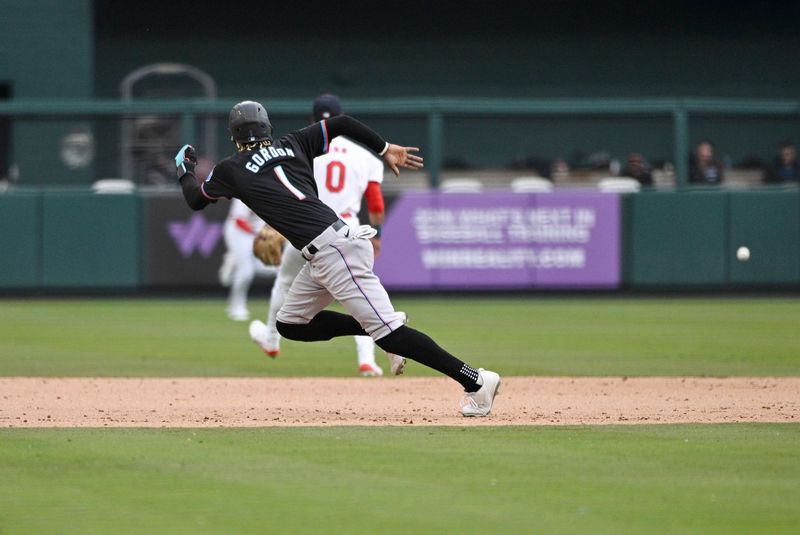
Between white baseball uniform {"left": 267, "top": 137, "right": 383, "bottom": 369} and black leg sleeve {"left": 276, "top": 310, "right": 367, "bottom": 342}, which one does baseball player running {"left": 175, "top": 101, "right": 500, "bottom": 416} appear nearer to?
black leg sleeve {"left": 276, "top": 310, "right": 367, "bottom": 342}

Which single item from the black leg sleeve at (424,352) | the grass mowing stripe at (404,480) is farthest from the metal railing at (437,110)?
the grass mowing stripe at (404,480)

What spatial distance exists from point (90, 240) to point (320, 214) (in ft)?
34.0

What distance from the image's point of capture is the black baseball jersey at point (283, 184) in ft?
22.9

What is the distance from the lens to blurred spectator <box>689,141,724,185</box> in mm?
17484

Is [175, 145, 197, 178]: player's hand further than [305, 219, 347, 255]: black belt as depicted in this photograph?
Yes

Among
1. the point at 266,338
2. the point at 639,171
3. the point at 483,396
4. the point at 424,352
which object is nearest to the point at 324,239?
the point at 424,352

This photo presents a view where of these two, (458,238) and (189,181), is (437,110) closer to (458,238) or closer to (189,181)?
(458,238)

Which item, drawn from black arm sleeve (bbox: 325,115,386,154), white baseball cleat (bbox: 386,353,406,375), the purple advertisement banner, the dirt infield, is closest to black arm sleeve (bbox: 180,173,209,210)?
black arm sleeve (bbox: 325,115,386,154)

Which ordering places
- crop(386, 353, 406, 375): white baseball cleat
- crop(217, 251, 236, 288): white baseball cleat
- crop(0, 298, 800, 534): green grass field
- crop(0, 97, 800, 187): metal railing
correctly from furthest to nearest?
crop(0, 97, 800, 187): metal railing
crop(217, 251, 236, 288): white baseball cleat
crop(386, 353, 406, 375): white baseball cleat
crop(0, 298, 800, 534): green grass field

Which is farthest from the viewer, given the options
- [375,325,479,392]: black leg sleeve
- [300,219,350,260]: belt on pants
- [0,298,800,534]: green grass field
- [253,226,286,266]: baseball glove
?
[253,226,286,266]: baseball glove

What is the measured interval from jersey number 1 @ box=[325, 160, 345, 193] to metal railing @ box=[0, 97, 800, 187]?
25.7 ft

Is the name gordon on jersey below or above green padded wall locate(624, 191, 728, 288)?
above

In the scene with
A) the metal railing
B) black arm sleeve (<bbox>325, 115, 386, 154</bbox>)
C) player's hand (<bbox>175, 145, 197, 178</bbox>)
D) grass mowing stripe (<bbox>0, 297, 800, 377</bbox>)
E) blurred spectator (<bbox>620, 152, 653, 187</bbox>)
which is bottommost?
grass mowing stripe (<bbox>0, 297, 800, 377</bbox>)

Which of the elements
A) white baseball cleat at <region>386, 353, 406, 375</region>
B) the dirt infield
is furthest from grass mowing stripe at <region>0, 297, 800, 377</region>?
white baseball cleat at <region>386, 353, 406, 375</region>
